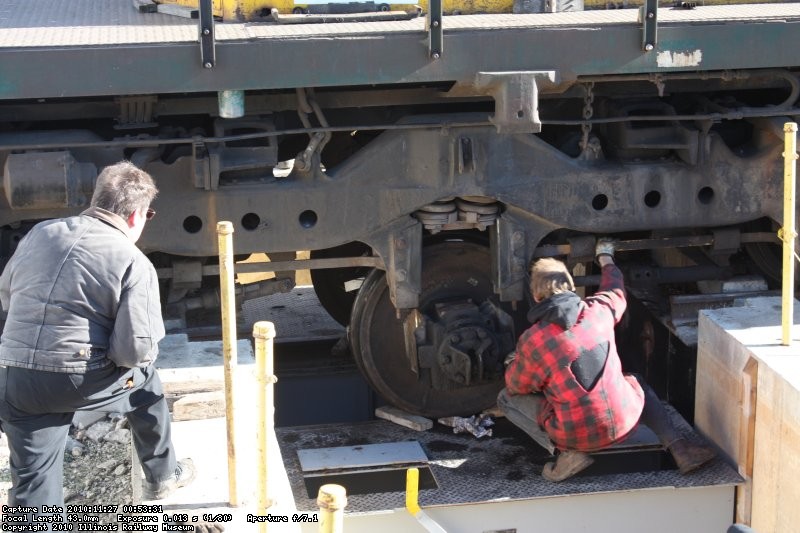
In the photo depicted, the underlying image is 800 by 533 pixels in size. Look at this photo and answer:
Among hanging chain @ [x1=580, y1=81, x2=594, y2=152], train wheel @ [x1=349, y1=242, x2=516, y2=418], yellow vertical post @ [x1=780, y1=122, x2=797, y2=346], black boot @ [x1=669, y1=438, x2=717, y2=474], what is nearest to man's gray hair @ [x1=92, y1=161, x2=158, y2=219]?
train wheel @ [x1=349, y1=242, x2=516, y2=418]

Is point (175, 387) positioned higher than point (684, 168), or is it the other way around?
point (684, 168)

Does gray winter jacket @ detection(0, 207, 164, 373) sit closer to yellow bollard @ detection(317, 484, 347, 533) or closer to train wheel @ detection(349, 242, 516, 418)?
yellow bollard @ detection(317, 484, 347, 533)

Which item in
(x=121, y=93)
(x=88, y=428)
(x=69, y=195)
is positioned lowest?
(x=88, y=428)

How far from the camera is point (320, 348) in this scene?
7.08 meters

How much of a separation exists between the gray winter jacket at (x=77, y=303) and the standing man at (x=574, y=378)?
74.2 inches

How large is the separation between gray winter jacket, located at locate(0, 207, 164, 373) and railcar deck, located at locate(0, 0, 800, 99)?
1030 millimetres

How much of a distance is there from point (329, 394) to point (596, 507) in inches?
76.0

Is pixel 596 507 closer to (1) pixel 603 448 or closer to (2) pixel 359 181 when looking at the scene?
(1) pixel 603 448

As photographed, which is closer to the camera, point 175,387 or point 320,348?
point 175,387

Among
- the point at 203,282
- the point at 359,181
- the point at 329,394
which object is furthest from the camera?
the point at 329,394

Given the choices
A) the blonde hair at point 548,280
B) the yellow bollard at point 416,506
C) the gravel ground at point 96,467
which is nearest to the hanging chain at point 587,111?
the blonde hair at point 548,280

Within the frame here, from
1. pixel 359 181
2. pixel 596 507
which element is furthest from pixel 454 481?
pixel 359 181

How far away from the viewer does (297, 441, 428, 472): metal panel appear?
5637 millimetres

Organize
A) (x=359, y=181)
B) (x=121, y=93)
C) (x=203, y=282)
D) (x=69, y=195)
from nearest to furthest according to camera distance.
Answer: (x=121, y=93) < (x=69, y=195) < (x=359, y=181) < (x=203, y=282)
